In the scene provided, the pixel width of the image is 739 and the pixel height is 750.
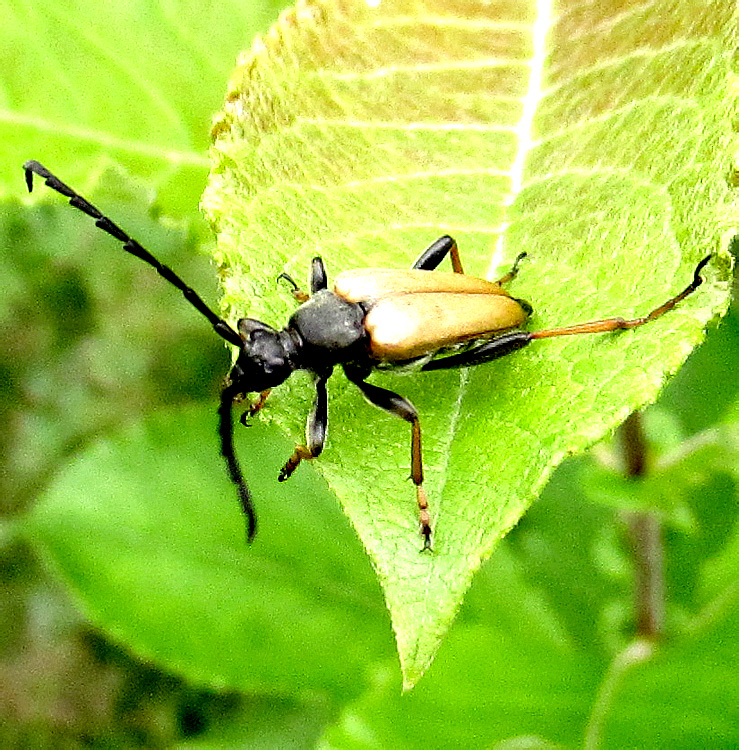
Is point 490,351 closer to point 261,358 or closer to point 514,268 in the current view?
point 514,268

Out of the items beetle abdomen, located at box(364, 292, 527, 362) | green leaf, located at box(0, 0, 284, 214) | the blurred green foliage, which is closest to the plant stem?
the blurred green foliage

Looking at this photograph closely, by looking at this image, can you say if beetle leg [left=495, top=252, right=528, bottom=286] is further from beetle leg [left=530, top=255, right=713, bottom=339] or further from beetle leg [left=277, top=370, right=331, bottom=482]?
beetle leg [left=277, top=370, right=331, bottom=482]


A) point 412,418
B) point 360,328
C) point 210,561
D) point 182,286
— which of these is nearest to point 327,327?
point 360,328

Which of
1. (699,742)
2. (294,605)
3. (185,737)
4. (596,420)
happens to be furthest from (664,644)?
(185,737)

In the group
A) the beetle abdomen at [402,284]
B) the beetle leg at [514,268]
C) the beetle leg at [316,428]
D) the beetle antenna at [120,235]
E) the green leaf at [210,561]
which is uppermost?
the beetle antenna at [120,235]

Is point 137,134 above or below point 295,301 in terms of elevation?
above

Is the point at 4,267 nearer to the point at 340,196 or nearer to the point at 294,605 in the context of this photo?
the point at 294,605

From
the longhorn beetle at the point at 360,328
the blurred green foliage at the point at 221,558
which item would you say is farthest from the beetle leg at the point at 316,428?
the blurred green foliage at the point at 221,558

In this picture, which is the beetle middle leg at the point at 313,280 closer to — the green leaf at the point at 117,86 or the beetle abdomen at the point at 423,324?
the beetle abdomen at the point at 423,324
